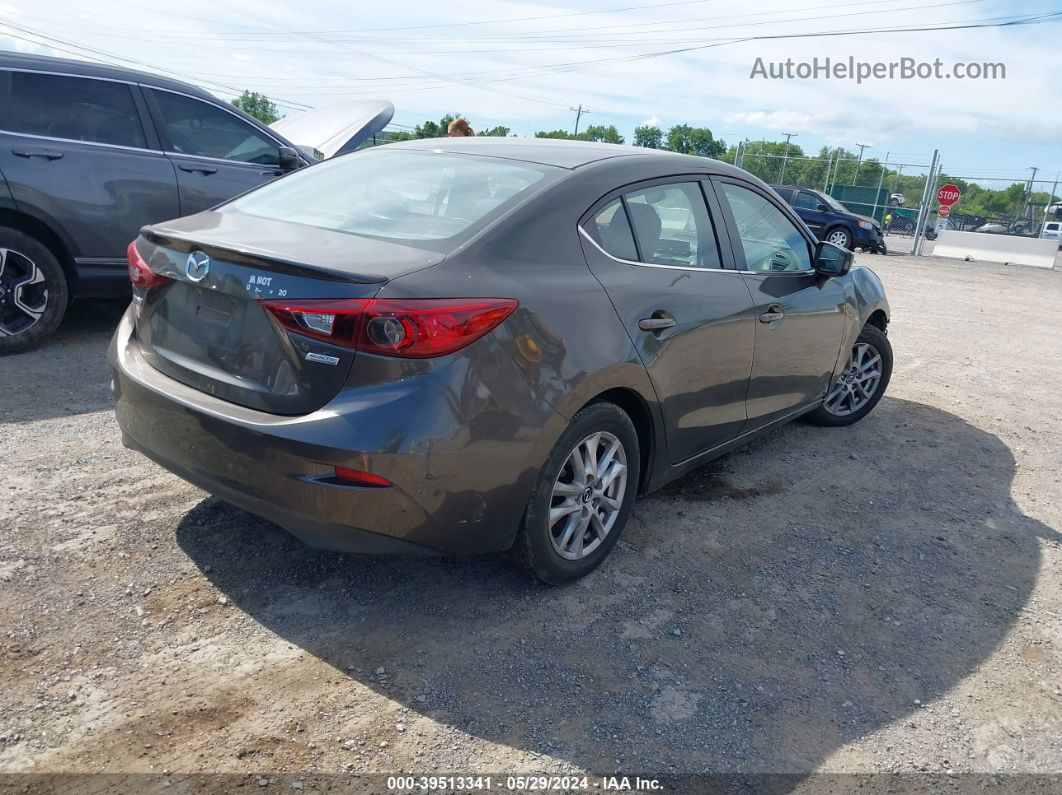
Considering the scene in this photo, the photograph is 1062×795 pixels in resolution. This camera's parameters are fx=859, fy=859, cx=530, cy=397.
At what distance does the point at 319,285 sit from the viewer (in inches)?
104

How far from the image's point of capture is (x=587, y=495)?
331cm

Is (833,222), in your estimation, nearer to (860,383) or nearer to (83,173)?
(860,383)

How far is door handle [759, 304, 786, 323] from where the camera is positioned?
13.6 feet

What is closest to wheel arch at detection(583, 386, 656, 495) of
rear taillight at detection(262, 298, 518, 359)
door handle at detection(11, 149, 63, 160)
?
rear taillight at detection(262, 298, 518, 359)

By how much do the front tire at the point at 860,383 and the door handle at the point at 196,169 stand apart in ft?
15.4

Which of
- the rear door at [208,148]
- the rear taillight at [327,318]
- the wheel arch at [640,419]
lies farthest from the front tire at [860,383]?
the rear door at [208,148]

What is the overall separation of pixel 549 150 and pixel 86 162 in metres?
3.65

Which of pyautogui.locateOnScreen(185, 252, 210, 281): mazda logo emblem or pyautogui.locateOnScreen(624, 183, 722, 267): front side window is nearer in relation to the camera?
pyautogui.locateOnScreen(185, 252, 210, 281): mazda logo emblem

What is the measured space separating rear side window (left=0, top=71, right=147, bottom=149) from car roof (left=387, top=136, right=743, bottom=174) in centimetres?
303

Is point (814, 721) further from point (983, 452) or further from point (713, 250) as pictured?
point (983, 452)

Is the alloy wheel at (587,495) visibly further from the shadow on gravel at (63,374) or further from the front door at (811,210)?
the front door at (811,210)

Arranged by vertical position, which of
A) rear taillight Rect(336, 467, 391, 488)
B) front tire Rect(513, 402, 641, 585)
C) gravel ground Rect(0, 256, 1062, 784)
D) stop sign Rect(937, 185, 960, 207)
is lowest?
gravel ground Rect(0, 256, 1062, 784)

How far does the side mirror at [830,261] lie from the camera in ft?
15.4

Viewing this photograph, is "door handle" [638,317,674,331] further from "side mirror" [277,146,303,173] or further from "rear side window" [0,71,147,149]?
"rear side window" [0,71,147,149]
